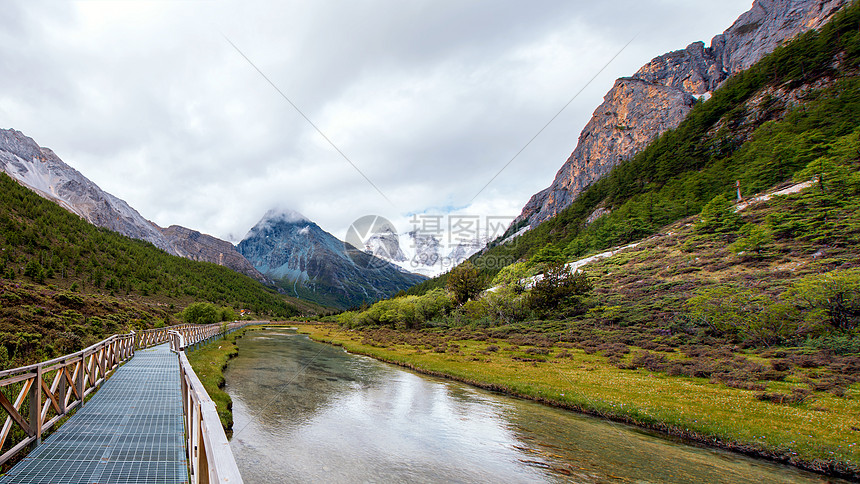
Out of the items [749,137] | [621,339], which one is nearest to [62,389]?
[621,339]

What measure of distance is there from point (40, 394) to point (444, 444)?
14094 millimetres

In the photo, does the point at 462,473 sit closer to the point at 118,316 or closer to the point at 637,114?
the point at 118,316

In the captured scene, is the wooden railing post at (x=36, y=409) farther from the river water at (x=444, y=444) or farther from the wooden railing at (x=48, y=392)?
the river water at (x=444, y=444)

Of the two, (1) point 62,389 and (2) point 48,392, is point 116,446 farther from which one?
(1) point 62,389

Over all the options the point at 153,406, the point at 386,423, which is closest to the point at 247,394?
the point at 386,423

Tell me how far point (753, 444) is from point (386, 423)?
57.2 ft

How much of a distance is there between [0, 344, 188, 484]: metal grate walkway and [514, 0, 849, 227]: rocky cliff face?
19855 cm

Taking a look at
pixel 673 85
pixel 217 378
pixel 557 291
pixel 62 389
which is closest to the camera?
pixel 62 389

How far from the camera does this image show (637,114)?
7146 inches

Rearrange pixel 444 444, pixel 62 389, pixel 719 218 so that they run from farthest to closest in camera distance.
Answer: pixel 719 218 → pixel 444 444 → pixel 62 389

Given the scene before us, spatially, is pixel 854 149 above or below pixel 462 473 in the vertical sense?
above

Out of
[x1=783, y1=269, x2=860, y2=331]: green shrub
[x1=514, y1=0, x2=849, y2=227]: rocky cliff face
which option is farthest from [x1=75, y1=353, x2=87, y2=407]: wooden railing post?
[x1=514, y1=0, x2=849, y2=227]: rocky cliff face

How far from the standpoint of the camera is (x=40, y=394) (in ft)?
25.6

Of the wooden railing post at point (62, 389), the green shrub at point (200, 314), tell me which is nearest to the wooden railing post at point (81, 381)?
the wooden railing post at point (62, 389)
